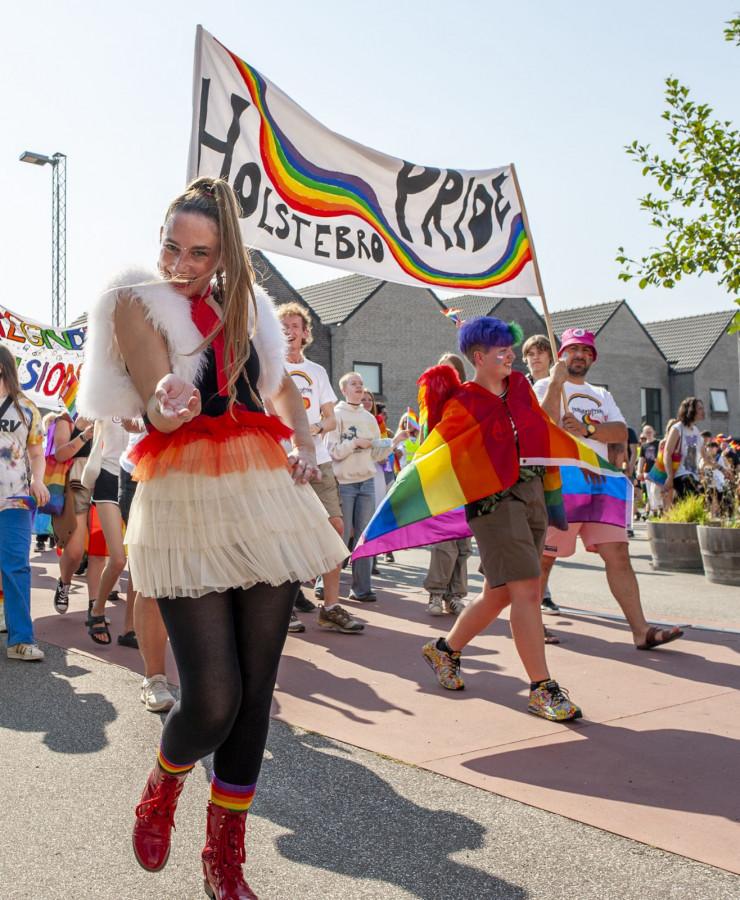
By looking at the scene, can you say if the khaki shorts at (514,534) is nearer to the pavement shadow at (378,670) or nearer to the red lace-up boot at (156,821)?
the pavement shadow at (378,670)

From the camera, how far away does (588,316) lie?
48.9 meters

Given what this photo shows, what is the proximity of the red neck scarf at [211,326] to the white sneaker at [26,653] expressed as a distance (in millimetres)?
3788

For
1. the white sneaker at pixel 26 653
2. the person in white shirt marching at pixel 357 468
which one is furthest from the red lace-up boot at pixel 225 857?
the person in white shirt marching at pixel 357 468

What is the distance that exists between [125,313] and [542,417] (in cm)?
277

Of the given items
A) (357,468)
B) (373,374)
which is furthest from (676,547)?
(373,374)

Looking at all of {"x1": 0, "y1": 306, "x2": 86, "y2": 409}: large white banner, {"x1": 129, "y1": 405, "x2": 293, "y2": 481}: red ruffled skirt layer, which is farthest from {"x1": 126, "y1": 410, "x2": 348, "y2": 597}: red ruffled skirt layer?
{"x1": 0, "y1": 306, "x2": 86, "y2": 409}: large white banner

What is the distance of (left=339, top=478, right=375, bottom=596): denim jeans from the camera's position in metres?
8.18

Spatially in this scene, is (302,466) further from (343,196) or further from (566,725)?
(343,196)

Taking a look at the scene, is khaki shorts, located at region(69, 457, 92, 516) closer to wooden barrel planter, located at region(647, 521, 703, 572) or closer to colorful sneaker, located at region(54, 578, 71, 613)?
colorful sneaker, located at region(54, 578, 71, 613)

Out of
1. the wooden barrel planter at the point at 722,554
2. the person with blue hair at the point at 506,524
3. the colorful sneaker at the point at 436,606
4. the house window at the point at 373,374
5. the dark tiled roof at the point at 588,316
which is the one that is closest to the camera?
the person with blue hair at the point at 506,524

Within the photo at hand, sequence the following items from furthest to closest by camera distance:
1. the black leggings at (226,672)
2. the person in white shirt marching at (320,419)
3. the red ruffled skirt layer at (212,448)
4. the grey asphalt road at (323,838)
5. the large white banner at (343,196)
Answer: the person in white shirt marching at (320,419) < the large white banner at (343,196) < the grey asphalt road at (323,838) < the red ruffled skirt layer at (212,448) < the black leggings at (226,672)

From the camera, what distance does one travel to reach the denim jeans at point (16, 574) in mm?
6004

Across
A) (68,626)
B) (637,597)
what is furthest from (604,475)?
(68,626)

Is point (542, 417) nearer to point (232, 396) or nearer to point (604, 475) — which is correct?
point (604, 475)
